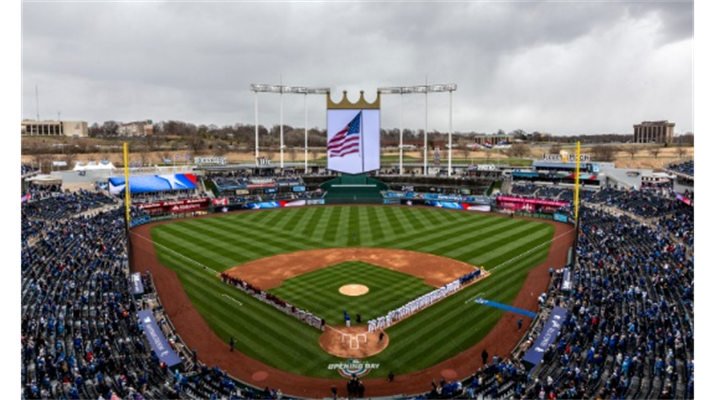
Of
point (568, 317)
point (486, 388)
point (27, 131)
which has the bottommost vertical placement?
point (486, 388)

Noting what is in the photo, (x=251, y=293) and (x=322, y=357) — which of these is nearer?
(x=322, y=357)

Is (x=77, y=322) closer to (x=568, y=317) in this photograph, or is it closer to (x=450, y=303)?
(x=450, y=303)

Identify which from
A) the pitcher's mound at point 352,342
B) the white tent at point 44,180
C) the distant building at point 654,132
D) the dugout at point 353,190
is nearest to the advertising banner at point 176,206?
the white tent at point 44,180

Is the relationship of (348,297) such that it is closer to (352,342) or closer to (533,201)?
(352,342)

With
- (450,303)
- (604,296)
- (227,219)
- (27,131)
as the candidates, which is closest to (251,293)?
(450,303)

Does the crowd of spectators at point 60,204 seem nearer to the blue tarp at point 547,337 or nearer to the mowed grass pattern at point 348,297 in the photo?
the mowed grass pattern at point 348,297
